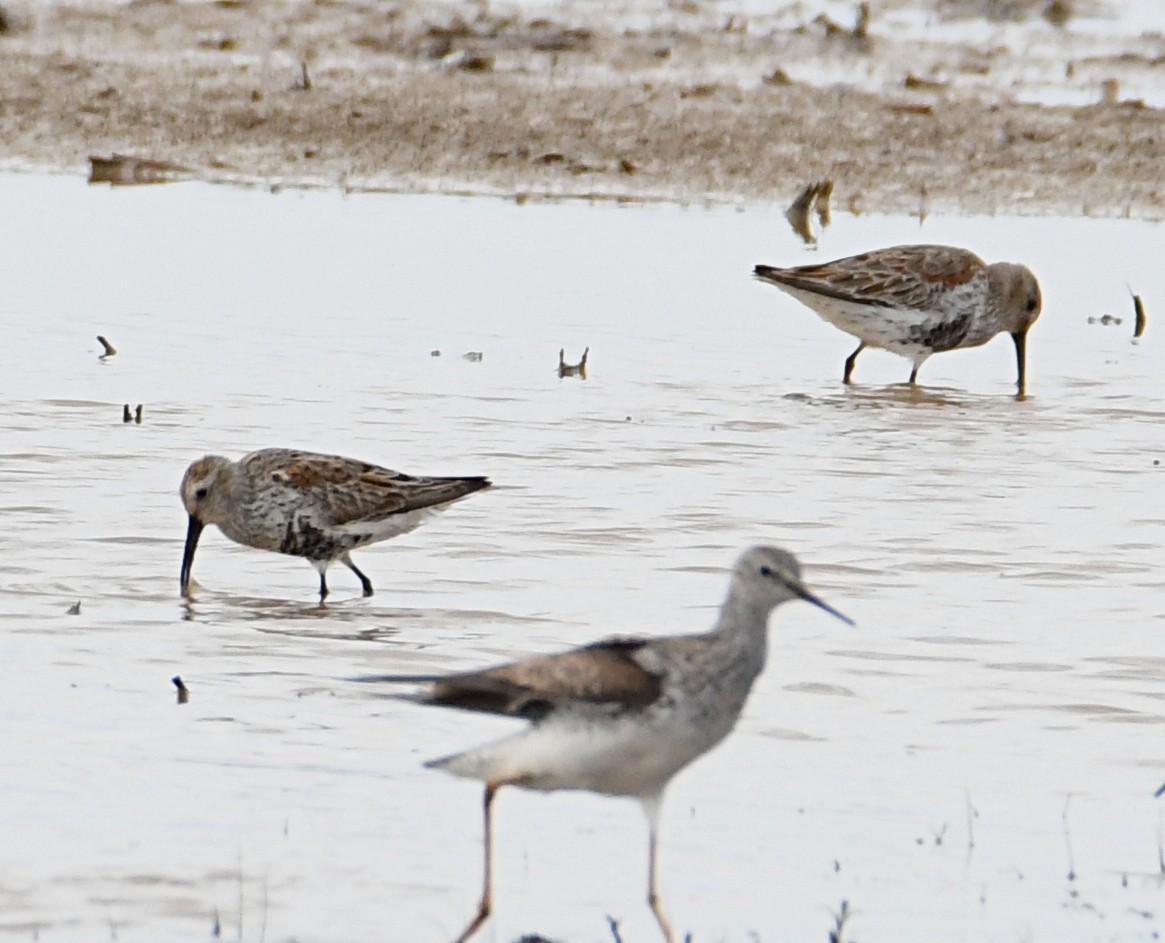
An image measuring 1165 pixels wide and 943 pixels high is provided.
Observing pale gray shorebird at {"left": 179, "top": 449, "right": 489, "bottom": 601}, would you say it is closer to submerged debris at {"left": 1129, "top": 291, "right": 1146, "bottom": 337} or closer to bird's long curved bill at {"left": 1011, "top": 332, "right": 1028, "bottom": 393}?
bird's long curved bill at {"left": 1011, "top": 332, "right": 1028, "bottom": 393}

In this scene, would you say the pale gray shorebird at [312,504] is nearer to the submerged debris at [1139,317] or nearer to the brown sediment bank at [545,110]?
the submerged debris at [1139,317]

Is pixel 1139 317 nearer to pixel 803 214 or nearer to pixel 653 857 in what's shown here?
pixel 803 214

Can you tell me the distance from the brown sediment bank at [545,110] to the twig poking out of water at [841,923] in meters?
16.2

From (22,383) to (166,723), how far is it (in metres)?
6.74

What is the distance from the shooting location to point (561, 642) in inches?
358

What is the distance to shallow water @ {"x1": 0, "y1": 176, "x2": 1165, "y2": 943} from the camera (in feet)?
21.5

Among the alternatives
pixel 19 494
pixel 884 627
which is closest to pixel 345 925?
pixel 884 627

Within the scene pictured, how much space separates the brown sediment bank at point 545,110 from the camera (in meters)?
22.5

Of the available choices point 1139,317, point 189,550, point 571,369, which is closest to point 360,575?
point 189,550

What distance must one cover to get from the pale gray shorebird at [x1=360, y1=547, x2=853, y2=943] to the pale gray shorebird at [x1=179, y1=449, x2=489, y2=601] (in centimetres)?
427

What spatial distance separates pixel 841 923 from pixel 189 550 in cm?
483

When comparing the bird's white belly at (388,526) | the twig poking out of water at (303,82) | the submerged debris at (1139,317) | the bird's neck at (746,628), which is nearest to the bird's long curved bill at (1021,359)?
the submerged debris at (1139,317)

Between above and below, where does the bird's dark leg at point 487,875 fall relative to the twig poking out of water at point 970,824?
above

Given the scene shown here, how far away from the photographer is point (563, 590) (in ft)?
32.7
